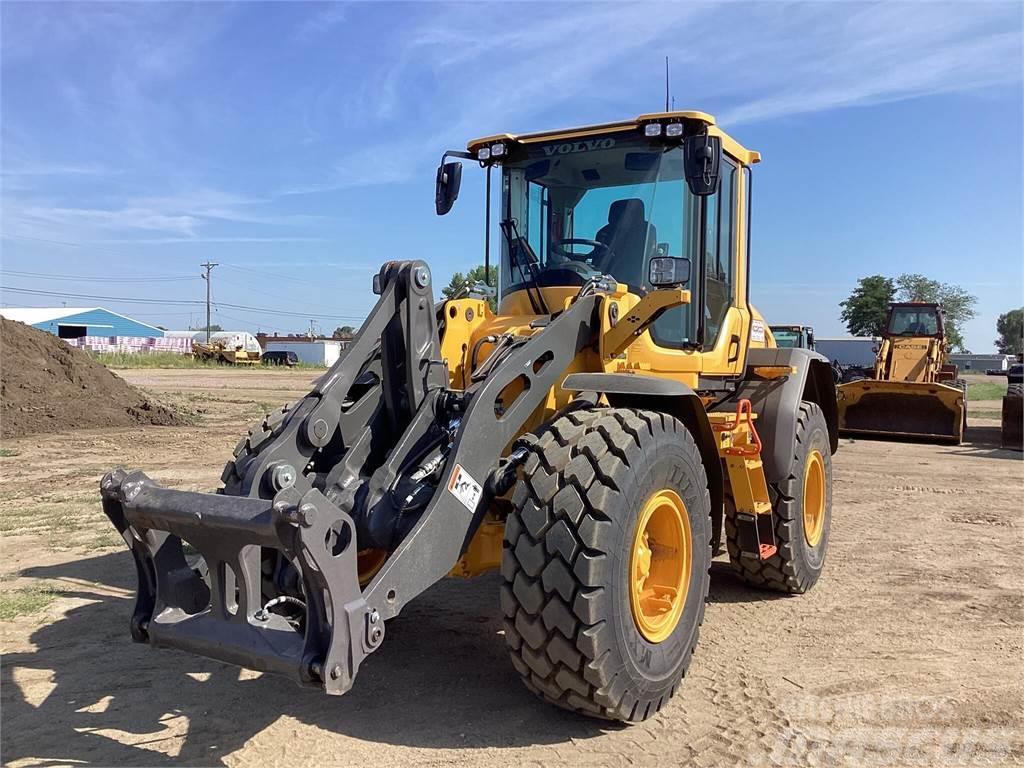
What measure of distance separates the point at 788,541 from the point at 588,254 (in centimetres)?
229

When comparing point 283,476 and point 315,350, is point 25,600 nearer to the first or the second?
point 283,476

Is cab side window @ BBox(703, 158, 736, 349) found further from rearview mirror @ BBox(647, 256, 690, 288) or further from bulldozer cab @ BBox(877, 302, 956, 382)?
bulldozer cab @ BBox(877, 302, 956, 382)

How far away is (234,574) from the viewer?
3.08 m

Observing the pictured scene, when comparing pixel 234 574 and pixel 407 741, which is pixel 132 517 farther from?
pixel 407 741

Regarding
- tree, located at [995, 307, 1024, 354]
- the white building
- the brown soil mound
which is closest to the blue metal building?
the white building

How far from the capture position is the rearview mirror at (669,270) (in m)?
4.29

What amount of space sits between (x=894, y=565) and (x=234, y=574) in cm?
529

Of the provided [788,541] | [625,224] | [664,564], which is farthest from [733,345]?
[664,564]

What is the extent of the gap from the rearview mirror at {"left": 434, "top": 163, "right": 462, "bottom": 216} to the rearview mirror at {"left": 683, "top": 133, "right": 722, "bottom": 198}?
1.73 meters

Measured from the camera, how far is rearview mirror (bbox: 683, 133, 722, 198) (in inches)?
163

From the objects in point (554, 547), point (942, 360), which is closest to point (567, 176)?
point (554, 547)

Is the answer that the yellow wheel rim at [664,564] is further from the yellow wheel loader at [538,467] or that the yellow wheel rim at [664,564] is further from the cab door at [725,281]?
the cab door at [725,281]

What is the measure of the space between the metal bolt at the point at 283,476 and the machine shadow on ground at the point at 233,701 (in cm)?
108

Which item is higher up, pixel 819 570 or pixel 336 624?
pixel 336 624
